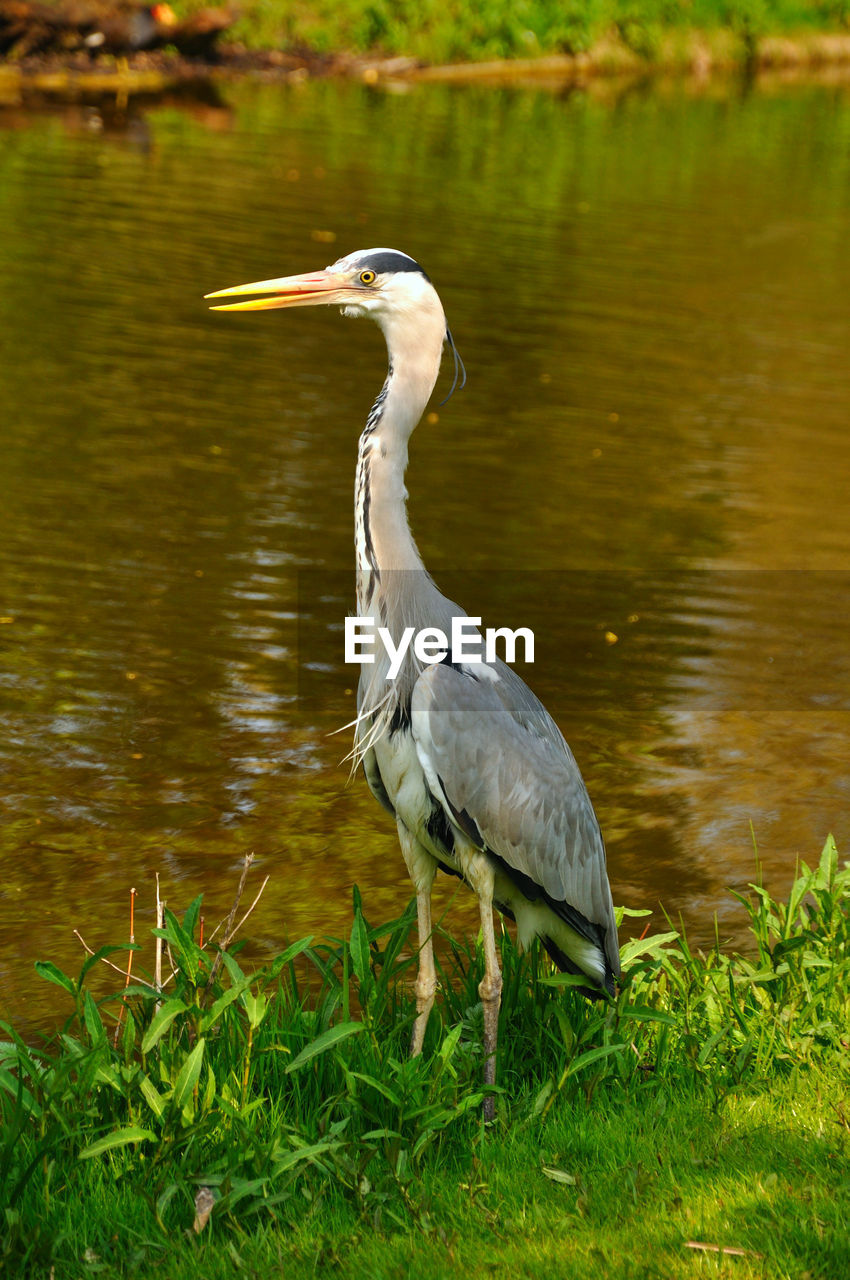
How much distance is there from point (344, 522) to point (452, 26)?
23.6m

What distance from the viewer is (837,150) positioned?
85.4 feet

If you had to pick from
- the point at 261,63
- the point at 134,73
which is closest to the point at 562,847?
the point at 134,73

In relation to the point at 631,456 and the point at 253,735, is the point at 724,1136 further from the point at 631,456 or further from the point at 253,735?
the point at 631,456

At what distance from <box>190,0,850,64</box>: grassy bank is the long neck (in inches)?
1003

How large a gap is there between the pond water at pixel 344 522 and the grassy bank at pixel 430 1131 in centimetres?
105

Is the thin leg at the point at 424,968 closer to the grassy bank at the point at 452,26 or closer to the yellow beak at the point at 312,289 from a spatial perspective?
the yellow beak at the point at 312,289

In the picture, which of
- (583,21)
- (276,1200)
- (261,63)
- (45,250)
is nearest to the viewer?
(276,1200)

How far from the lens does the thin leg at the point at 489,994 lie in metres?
4.06

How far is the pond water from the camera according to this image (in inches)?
236

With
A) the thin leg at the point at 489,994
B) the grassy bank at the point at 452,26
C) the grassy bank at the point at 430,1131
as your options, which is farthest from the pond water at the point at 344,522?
the grassy bank at the point at 452,26

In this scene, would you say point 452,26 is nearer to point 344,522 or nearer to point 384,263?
point 344,522

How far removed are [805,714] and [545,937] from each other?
3.29 metres

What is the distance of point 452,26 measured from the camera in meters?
30.1

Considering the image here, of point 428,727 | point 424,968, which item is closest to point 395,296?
point 428,727
